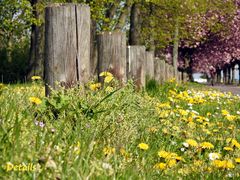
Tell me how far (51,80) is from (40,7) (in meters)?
18.5

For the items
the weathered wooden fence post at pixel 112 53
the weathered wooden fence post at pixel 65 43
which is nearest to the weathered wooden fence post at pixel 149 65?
the weathered wooden fence post at pixel 112 53

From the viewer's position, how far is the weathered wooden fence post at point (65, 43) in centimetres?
670

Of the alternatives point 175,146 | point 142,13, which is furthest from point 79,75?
point 142,13

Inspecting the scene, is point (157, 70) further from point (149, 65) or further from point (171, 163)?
point (171, 163)

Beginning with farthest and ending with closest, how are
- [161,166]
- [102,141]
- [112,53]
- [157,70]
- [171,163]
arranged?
[157,70]
[112,53]
[102,141]
[171,163]
[161,166]

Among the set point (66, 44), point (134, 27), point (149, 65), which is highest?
point (134, 27)

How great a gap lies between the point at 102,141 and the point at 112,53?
3783mm

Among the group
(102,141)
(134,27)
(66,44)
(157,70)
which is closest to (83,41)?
(66,44)

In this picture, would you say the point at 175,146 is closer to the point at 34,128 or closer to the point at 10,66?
the point at 34,128

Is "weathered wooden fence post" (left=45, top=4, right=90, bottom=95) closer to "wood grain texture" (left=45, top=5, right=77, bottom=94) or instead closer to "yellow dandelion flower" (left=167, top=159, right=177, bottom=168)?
"wood grain texture" (left=45, top=5, right=77, bottom=94)

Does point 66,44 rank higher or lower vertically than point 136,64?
higher

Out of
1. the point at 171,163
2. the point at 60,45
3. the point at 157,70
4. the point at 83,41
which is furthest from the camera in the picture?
the point at 157,70

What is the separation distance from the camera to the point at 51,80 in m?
6.79

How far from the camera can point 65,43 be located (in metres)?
6.73
